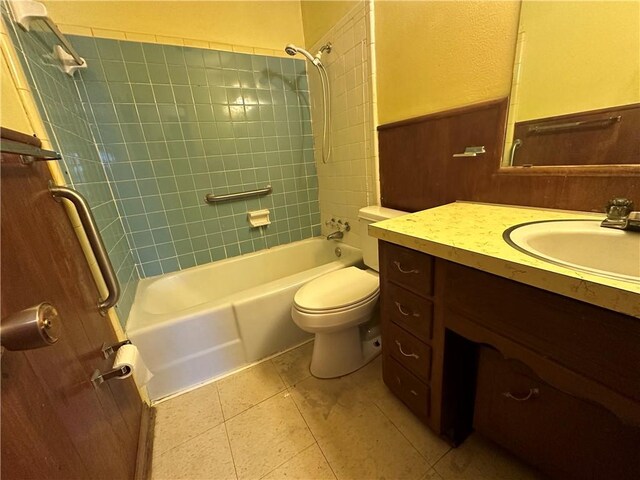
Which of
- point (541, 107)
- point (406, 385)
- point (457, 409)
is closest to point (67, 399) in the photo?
point (406, 385)

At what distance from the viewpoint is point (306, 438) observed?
1.02 m

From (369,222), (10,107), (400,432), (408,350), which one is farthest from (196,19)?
(400,432)

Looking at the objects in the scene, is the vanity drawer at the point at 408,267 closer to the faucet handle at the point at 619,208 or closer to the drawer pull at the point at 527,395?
the drawer pull at the point at 527,395

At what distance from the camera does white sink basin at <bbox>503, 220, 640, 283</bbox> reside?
626mm

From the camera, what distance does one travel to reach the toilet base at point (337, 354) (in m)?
1.25

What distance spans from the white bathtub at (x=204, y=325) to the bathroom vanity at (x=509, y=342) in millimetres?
648

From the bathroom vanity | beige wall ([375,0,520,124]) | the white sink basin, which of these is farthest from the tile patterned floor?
beige wall ([375,0,520,124])

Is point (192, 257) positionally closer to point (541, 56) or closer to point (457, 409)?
point (457, 409)

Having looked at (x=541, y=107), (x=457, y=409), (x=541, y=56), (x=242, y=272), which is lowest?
(x=457, y=409)

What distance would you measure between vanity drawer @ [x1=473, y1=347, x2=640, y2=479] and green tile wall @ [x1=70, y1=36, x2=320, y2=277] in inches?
64.9

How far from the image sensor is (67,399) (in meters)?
0.58

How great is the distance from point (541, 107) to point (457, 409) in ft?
3.44

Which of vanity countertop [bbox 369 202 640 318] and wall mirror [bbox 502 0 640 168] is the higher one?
wall mirror [bbox 502 0 640 168]

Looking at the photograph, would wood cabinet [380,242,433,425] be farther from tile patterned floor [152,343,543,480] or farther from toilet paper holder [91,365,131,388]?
toilet paper holder [91,365,131,388]
